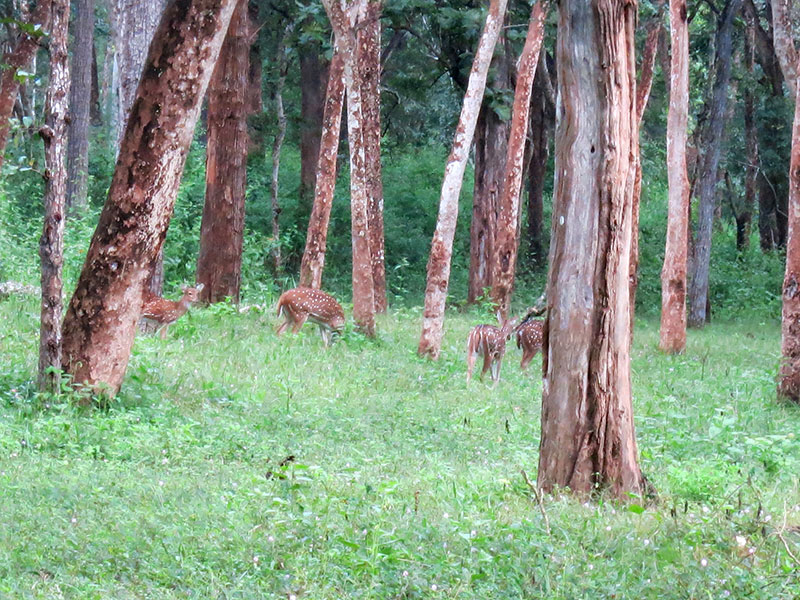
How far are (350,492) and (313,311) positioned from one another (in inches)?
370

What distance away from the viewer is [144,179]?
10438 mm

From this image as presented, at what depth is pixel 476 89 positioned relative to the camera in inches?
642

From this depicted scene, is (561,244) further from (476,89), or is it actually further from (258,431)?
(476,89)

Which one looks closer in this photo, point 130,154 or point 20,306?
point 130,154

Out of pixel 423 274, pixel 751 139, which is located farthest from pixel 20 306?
pixel 751 139

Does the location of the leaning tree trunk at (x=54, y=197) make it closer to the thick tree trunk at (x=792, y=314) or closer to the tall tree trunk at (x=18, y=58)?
the tall tree trunk at (x=18, y=58)

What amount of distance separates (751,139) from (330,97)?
17.7 m

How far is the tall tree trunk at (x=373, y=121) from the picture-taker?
20.4m

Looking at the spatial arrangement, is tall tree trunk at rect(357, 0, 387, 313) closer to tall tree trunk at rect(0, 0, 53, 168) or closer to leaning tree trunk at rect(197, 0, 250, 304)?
leaning tree trunk at rect(197, 0, 250, 304)

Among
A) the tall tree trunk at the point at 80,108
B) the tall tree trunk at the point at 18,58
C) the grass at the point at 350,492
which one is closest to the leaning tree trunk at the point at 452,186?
the grass at the point at 350,492

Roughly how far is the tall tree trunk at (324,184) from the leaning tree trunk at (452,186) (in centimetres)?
372

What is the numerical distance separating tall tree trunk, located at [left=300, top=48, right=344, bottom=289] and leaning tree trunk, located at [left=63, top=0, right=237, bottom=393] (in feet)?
29.9

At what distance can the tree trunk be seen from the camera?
A: 19.3 m

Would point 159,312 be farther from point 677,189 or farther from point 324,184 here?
point 677,189
